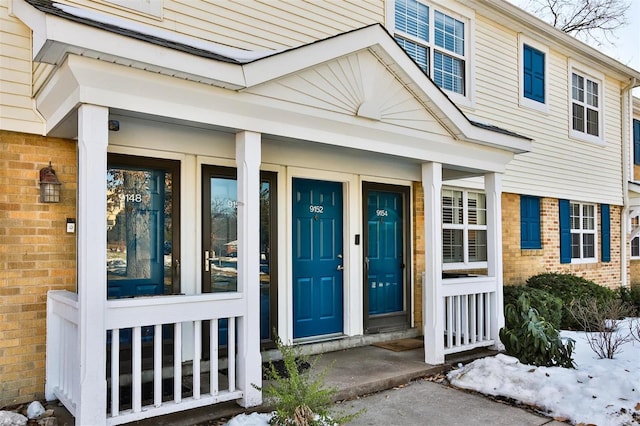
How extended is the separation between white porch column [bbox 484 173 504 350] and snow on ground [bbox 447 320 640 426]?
97 centimetres

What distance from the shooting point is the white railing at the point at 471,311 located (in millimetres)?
5844

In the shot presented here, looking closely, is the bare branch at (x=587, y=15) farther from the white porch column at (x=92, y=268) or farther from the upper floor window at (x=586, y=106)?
the white porch column at (x=92, y=268)

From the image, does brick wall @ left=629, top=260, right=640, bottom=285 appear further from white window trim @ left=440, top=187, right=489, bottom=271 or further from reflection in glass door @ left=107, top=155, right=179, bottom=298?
reflection in glass door @ left=107, top=155, right=179, bottom=298

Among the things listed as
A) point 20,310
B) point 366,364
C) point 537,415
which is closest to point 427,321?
point 366,364

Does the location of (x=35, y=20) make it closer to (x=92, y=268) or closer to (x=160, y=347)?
(x=92, y=268)

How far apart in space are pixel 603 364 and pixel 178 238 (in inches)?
193

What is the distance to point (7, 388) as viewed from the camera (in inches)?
162

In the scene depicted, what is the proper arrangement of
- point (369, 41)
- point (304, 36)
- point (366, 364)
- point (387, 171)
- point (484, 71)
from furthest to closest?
1. point (484, 71)
2. point (387, 171)
3. point (304, 36)
4. point (366, 364)
5. point (369, 41)

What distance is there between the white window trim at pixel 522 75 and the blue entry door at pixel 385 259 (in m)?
3.82

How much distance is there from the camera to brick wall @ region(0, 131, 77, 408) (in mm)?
4141

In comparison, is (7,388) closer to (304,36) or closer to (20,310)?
(20,310)

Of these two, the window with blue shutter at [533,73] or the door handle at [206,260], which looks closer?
the door handle at [206,260]

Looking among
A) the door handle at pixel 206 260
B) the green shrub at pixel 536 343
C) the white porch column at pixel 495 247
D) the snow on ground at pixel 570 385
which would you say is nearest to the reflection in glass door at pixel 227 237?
the door handle at pixel 206 260

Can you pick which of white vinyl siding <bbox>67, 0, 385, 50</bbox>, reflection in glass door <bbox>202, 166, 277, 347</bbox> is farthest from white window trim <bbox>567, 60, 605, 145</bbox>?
reflection in glass door <bbox>202, 166, 277, 347</bbox>
